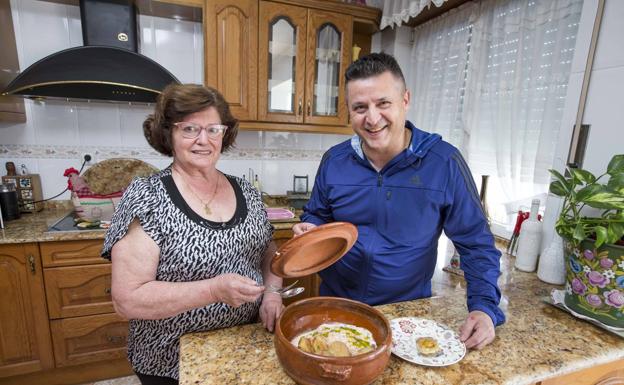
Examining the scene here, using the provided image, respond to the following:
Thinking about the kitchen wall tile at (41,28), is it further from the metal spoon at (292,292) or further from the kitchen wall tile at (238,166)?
the metal spoon at (292,292)

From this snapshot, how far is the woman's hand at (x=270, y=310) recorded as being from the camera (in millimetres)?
839

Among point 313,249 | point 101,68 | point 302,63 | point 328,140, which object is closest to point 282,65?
point 302,63

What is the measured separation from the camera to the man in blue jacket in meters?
0.96

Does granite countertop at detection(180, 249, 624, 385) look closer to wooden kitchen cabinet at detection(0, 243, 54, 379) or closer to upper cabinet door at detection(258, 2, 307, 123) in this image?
wooden kitchen cabinet at detection(0, 243, 54, 379)

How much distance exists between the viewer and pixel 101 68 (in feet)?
5.35

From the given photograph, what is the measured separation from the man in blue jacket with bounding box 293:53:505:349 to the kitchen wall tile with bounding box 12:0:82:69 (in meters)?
1.93

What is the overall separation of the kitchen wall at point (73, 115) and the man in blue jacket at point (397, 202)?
1569mm

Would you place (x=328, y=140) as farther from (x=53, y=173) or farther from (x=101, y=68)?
(x=53, y=173)

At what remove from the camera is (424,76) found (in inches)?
92.7

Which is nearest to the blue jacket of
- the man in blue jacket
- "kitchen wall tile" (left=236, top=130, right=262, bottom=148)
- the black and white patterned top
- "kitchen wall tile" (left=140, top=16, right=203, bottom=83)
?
the man in blue jacket

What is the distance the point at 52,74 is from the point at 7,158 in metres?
0.82

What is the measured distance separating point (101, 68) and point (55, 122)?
708mm

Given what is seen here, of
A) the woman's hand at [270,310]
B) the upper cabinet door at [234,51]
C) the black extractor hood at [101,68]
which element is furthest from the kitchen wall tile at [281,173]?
the woman's hand at [270,310]

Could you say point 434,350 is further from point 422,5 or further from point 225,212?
point 422,5
